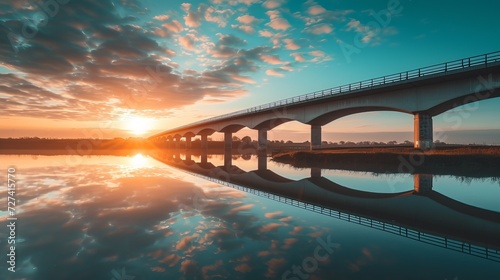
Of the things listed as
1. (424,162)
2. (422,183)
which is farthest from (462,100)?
(422,183)

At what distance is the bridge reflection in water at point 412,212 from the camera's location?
26.6 feet

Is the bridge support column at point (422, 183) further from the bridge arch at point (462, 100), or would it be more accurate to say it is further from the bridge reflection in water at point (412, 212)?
the bridge arch at point (462, 100)

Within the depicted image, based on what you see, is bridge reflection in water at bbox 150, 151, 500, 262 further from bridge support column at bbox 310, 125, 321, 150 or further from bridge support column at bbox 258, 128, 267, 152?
bridge support column at bbox 258, 128, 267, 152

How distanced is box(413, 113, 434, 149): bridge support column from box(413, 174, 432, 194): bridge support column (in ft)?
44.3

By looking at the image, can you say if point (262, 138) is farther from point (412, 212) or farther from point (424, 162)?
point (412, 212)

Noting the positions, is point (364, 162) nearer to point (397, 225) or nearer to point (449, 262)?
point (397, 225)

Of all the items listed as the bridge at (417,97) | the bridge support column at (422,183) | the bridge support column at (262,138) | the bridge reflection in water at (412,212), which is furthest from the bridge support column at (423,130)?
the bridge support column at (262,138)

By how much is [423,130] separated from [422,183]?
18.0 meters

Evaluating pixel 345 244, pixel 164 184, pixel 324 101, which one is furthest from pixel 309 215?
pixel 324 101

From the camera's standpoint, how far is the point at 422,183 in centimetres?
1808

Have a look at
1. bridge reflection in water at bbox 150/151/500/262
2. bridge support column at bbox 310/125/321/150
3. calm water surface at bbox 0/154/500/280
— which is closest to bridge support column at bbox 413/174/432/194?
bridge reflection in water at bbox 150/151/500/262

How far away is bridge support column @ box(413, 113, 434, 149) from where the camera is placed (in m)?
32.1

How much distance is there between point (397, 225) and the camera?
9.52 meters

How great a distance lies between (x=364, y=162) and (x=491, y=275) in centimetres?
2700
